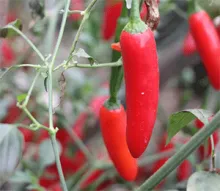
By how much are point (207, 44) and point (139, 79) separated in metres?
0.33

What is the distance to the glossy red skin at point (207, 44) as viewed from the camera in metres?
0.97

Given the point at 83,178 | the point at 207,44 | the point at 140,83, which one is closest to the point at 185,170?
the point at 83,178

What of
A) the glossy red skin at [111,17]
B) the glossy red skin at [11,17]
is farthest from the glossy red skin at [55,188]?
the glossy red skin at [11,17]

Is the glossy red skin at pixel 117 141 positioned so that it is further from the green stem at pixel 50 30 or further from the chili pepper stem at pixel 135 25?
the green stem at pixel 50 30

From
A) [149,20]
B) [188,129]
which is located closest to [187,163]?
[188,129]

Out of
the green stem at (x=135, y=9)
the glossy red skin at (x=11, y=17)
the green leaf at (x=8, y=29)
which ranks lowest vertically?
the glossy red skin at (x=11, y=17)

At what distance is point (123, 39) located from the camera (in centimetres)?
70

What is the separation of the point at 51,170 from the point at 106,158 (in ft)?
0.47

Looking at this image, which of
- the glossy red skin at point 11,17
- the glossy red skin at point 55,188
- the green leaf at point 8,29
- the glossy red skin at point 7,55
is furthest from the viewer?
the glossy red skin at point 11,17

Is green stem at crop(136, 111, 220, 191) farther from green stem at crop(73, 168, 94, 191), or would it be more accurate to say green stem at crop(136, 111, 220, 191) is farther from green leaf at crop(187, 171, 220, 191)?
green stem at crop(73, 168, 94, 191)

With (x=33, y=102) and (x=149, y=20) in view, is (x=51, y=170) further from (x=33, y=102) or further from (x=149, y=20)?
(x=149, y=20)

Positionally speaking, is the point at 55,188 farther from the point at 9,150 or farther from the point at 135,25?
the point at 135,25

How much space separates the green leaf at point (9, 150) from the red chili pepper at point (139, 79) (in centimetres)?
18

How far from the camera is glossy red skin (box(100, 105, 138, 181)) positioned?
2.80 feet
